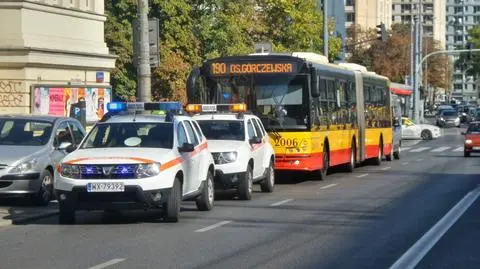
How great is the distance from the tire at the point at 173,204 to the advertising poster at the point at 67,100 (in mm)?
15082

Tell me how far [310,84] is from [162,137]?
890cm

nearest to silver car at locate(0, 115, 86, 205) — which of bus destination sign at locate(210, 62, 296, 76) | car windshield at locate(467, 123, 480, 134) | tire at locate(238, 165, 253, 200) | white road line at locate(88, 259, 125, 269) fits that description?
tire at locate(238, 165, 253, 200)

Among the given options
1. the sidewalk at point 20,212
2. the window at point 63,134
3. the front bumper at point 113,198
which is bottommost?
the sidewalk at point 20,212

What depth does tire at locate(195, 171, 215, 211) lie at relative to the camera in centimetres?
1842

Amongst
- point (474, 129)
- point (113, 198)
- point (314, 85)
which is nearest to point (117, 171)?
point (113, 198)

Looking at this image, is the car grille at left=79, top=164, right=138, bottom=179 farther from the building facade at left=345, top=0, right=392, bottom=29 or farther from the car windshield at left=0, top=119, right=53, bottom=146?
the building facade at left=345, top=0, right=392, bottom=29

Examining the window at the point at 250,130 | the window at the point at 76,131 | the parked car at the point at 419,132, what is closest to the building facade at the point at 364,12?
the parked car at the point at 419,132

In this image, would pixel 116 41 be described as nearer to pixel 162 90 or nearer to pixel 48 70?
pixel 162 90

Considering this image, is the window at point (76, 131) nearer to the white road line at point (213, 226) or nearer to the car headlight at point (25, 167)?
the car headlight at point (25, 167)

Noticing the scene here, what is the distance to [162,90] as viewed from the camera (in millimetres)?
53812

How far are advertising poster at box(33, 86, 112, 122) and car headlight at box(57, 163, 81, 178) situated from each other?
15128mm

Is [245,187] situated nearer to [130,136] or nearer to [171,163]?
[130,136]

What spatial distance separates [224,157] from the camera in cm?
2070

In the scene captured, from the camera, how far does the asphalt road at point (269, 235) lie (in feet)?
41.1
